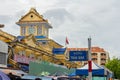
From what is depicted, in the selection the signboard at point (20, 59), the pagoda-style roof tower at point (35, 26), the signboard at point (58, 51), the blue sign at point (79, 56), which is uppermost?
the pagoda-style roof tower at point (35, 26)

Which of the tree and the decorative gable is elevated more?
the decorative gable

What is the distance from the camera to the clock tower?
229 feet

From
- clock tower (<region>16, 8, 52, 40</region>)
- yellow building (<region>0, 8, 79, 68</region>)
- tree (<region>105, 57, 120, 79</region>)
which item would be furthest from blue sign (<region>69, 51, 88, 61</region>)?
tree (<region>105, 57, 120, 79</region>)

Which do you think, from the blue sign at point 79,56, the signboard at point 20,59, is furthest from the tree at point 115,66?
the blue sign at point 79,56

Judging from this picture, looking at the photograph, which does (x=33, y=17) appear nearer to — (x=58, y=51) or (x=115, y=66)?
(x=58, y=51)

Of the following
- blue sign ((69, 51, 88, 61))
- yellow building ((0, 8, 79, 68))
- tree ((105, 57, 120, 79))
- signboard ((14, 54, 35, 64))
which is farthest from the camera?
tree ((105, 57, 120, 79))

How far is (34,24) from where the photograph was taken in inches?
2808

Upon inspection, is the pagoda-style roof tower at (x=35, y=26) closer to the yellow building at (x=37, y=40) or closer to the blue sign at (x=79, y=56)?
the yellow building at (x=37, y=40)

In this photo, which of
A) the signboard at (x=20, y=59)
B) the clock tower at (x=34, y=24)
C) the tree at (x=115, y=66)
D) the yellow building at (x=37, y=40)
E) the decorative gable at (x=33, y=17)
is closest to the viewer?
the signboard at (x=20, y=59)

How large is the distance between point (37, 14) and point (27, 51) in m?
18.4

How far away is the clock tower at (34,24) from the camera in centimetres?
6975

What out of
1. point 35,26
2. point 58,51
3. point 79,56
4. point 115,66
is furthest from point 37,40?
point 115,66

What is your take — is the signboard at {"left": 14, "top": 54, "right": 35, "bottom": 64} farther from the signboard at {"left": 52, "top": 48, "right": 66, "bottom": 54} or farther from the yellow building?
the signboard at {"left": 52, "top": 48, "right": 66, "bottom": 54}

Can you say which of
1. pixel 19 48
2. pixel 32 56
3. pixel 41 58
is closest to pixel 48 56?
pixel 41 58
